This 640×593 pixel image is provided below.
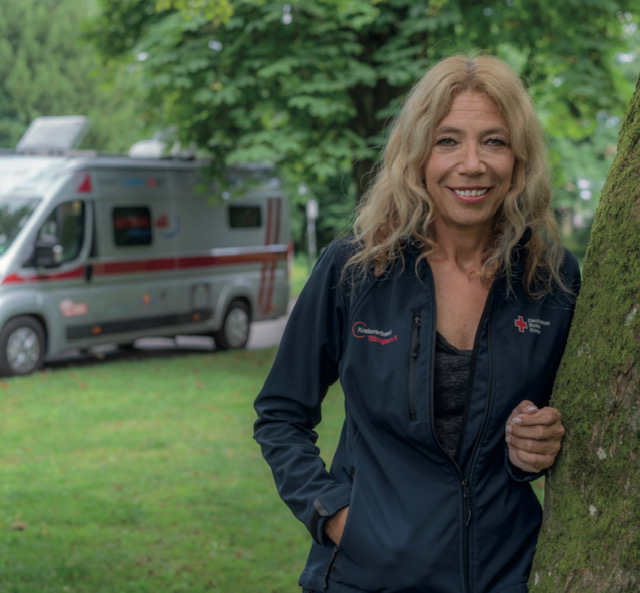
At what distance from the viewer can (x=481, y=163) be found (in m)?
2.19

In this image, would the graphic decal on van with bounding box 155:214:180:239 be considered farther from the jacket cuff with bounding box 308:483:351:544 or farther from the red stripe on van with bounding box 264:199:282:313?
the jacket cuff with bounding box 308:483:351:544

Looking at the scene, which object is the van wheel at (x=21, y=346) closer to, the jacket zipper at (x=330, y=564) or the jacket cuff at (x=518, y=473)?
the jacket zipper at (x=330, y=564)

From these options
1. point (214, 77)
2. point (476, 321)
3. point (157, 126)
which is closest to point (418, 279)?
point (476, 321)

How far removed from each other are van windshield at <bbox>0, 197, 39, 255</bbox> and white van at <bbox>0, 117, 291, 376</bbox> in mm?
16

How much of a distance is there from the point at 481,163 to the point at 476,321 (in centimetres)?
35

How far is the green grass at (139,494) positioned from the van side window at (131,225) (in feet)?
9.61

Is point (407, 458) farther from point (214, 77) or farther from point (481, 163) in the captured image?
point (214, 77)

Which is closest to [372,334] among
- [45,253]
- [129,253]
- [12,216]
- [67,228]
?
[45,253]

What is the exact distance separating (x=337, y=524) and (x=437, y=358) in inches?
16.5

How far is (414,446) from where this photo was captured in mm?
2064

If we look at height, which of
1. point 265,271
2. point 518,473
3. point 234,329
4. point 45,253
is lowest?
point 234,329

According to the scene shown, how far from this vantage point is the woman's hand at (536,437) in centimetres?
195

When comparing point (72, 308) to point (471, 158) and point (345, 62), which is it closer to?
point (345, 62)

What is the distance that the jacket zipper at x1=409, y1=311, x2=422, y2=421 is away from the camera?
80.9 inches
